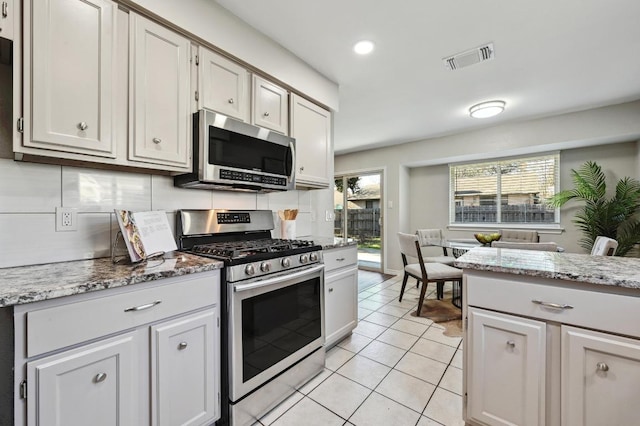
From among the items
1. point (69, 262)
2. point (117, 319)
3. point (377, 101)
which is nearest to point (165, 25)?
point (69, 262)

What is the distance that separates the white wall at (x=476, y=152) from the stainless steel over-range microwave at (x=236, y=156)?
324cm

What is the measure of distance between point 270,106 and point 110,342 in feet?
5.95

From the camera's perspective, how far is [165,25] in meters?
1.62

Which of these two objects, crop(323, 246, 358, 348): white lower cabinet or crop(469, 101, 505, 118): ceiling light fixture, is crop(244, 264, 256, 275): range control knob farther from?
crop(469, 101, 505, 118): ceiling light fixture

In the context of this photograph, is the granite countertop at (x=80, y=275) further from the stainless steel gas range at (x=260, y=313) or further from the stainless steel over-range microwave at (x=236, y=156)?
the stainless steel over-range microwave at (x=236, y=156)

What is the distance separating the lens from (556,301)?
119 cm

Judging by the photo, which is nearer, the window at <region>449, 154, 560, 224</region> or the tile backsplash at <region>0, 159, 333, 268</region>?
the tile backsplash at <region>0, 159, 333, 268</region>

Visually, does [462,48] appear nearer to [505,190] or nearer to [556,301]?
[556,301]

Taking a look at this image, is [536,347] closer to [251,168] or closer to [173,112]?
[251,168]

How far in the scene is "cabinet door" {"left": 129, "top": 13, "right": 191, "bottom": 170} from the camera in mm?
1492

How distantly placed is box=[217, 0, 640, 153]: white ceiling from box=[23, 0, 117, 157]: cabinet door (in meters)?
0.82

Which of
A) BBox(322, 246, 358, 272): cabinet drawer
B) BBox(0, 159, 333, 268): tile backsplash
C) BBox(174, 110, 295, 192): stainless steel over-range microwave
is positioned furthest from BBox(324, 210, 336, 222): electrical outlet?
BBox(0, 159, 333, 268): tile backsplash

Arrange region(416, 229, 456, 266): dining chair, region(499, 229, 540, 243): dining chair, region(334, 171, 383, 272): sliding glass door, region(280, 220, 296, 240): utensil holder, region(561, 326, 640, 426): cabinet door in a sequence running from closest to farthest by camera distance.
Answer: region(561, 326, 640, 426): cabinet door, region(280, 220, 296, 240): utensil holder, region(499, 229, 540, 243): dining chair, region(416, 229, 456, 266): dining chair, region(334, 171, 383, 272): sliding glass door

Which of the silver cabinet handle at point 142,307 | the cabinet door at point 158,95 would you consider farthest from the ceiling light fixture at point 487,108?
the silver cabinet handle at point 142,307
